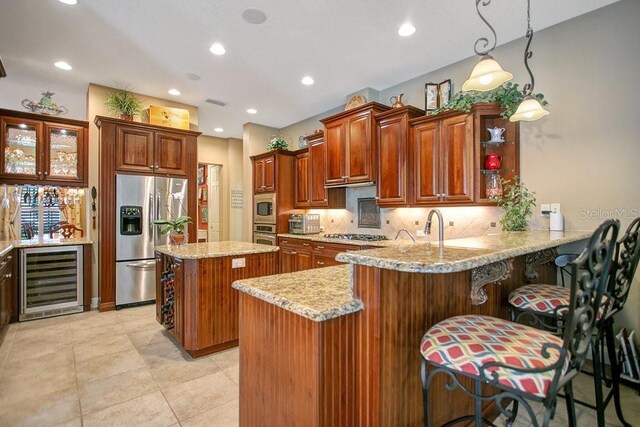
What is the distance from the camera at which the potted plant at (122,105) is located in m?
4.32

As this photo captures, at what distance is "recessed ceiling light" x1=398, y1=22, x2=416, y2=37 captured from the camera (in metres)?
3.00

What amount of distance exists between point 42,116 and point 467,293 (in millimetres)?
5318

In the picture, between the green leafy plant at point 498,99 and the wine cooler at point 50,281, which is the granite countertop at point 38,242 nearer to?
the wine cooler at point 50,281

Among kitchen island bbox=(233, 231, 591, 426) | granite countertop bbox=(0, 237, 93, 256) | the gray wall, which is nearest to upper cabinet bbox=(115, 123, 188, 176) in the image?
granite countertop bbox=(0, 237, 93, 256)

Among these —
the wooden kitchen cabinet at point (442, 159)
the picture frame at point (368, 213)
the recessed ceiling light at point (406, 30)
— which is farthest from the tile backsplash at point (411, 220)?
the recessed ceiling light at point (406, 30)

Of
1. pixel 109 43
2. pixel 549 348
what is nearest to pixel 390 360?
pixel 549 348

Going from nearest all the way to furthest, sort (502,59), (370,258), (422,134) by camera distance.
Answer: (370,258)
(502,59)
(422,134)

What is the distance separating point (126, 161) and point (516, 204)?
15.3ft

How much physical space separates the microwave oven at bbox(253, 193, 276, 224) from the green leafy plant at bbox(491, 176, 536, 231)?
3458mm

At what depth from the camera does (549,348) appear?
3.62ft

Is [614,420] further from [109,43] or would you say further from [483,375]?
[109,43]

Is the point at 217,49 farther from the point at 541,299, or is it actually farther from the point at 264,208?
the point at 541,299

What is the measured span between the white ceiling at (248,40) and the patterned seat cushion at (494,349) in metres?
2.65

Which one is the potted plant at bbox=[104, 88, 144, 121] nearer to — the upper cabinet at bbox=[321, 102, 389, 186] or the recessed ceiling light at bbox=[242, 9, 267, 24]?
the recessed ceiling light at bbox=[242, 9, 267, 24]
